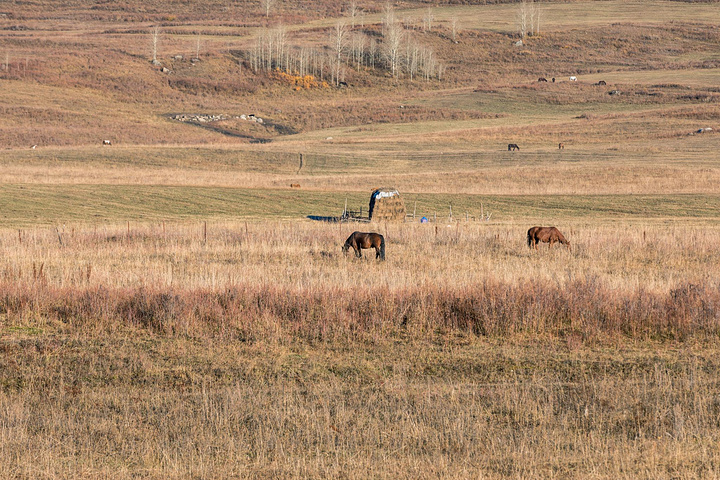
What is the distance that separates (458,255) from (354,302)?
381 inches

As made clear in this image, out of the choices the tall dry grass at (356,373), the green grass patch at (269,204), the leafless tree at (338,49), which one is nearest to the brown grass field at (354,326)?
the tall dry grass at (356,373)

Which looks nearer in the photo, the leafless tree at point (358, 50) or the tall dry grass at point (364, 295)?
the tall dry grass at point (364, 295)

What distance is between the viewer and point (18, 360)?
12.2 meters

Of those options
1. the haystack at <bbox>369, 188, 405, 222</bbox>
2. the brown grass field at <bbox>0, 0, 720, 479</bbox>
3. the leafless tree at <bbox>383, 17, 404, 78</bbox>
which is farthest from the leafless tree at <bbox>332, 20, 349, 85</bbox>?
the haystack at <bbox>369, 188, 405, 222</bbox>

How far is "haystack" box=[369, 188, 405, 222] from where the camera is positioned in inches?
1517

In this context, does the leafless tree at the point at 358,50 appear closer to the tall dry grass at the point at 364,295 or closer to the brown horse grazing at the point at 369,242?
the brown horse grazing at the point at 369,242

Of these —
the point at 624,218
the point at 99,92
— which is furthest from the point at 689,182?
the point at 99,92

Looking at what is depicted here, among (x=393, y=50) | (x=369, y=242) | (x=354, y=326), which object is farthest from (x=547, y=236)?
(x=393, y=50)

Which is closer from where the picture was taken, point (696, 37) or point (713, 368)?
point (713, 368)

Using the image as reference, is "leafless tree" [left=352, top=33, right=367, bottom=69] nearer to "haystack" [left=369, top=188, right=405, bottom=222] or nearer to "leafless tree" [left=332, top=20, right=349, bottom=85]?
"leafless tree" [left=332, top=20, right=349, bottom=85]

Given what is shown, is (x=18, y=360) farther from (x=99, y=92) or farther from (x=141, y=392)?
(x=99, y=92)

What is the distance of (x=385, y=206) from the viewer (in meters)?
38.8

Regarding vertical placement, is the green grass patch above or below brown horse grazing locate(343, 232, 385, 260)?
below

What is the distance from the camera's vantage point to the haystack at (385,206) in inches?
1517
